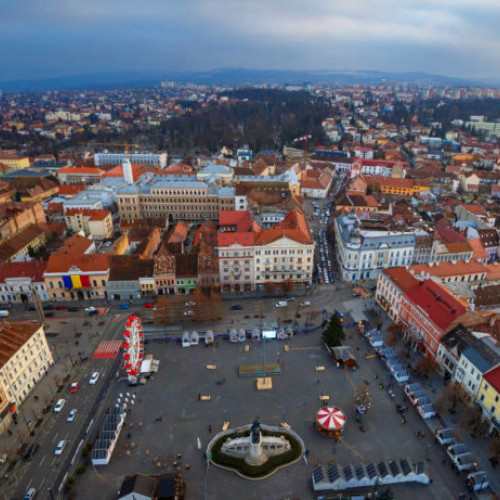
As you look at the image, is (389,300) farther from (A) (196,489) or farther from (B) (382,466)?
(A) (196,489)

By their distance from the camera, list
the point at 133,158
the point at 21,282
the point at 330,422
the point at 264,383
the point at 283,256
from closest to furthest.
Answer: the point at 330,422
the point at 264,383
the point at 21,282
the point at 283,256
the point at 133,158

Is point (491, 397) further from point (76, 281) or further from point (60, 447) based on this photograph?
point (76, 281)

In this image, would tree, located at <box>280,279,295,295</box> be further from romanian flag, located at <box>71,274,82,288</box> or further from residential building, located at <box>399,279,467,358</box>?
romanian flag, located at <box>71,274,82,288</box>

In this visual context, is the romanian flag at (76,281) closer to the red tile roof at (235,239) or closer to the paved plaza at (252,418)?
the paved plaza at (252,418)

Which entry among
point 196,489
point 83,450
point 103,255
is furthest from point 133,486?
point 103,255

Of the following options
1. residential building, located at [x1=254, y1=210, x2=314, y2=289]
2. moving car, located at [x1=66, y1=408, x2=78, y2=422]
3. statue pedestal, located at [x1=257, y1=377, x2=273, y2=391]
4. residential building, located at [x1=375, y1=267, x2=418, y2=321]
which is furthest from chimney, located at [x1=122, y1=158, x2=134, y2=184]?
statue pedestal, located at [x1=257, y1=377, x2=273, y2=391]

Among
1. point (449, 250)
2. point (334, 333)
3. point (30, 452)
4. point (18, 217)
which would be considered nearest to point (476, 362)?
point (334, 333)
